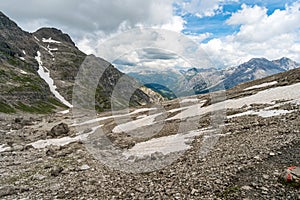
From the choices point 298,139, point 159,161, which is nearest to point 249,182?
point 298,139

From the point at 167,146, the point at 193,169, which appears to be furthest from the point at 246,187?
the point at 167,146

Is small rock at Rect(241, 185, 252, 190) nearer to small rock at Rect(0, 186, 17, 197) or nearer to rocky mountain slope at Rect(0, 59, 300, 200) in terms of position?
rocky mountain slope at Rect(0, 59, 300, 200)

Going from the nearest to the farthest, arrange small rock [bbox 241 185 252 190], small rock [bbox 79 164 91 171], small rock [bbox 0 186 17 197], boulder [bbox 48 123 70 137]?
1. small rock [bbox 241 185 252 190]
2. small rock [bbox 0 186 17 197]
3. small rock [bbox 79 164 91 171]
4. boulder [bbox 48 123 70 137]

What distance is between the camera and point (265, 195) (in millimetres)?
12570

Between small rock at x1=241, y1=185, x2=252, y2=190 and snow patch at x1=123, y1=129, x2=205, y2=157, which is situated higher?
small rock at x1=241, y1=185, x2=252, y2=190

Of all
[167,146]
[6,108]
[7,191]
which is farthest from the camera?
[6,108]

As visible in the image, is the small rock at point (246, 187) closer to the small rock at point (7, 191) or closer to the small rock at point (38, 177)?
the small rock at point (7, 191)

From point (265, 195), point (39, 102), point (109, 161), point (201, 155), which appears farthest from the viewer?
point (39, 102)

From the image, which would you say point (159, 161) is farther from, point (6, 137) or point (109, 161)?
point (6, 137)

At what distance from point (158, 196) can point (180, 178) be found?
9.08 feet

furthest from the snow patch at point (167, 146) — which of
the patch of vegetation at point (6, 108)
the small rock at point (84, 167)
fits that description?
the patch of vegetation at point (6, 108)

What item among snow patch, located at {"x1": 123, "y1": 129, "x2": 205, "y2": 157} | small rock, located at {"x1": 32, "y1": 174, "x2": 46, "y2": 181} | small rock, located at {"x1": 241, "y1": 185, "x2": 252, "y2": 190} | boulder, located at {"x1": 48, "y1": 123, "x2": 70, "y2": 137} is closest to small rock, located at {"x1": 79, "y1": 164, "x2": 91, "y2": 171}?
small rock, located at {"x1": 32, "y1": 174, "x2": 46, "y2": 181}

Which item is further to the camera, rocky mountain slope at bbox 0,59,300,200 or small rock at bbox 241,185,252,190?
rocky mountain slope at bbox 0,59,300,200

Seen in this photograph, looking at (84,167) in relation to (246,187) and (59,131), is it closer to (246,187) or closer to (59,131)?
(246,187)
